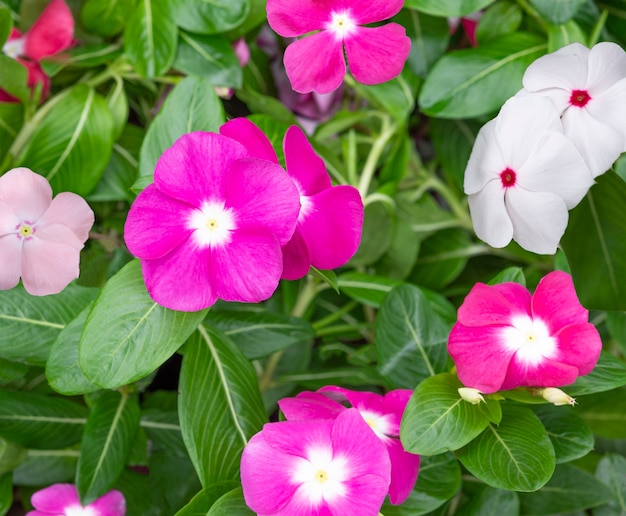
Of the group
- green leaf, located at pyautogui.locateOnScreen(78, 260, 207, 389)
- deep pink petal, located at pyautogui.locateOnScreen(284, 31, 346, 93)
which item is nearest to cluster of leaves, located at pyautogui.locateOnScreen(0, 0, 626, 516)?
green leaf, located at pyautogui.locateOnScreen(78, 260, 207, 389)

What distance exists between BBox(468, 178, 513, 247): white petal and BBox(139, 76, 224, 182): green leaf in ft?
0.84

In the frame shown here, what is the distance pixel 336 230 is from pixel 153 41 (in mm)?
403

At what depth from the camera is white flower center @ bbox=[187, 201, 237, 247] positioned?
55 centimetres

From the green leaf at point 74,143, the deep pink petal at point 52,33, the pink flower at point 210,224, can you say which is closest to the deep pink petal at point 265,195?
the pink flower at point 210,224

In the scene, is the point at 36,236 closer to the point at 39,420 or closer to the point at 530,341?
the point at 39,420

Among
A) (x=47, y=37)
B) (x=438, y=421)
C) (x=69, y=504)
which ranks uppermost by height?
(x=47, y=37)

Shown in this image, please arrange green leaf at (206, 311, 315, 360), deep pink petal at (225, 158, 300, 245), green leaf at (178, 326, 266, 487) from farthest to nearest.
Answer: green leaf at (206, 311, 315, 360), green leaf at (178, 326, 266, 487), deep pink petal at (225, 158, 300, 245)

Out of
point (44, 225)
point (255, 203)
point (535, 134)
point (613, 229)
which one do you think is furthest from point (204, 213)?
point (613, 229)

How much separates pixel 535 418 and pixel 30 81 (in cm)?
69

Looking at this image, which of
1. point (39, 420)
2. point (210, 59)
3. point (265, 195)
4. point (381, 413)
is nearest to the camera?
point (265, 195)

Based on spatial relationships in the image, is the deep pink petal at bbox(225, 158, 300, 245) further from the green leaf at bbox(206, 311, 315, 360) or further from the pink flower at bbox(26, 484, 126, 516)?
the pink flower at bbox(26, 484, 126, 516)

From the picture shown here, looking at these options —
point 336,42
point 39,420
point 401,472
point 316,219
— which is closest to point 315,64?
point 336,42

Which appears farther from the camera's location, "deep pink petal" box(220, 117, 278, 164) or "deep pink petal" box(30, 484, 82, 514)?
"deep pink petal" box(30, 484, 82, 514)

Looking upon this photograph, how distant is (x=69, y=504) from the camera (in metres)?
0.72
